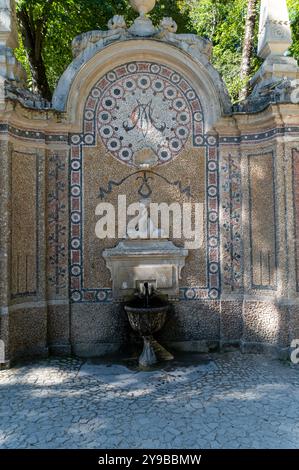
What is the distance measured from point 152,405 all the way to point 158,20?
975cm

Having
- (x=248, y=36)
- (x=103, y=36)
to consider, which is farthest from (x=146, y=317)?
(x=248, y=36)

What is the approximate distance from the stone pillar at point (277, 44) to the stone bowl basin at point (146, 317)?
3.86 meters

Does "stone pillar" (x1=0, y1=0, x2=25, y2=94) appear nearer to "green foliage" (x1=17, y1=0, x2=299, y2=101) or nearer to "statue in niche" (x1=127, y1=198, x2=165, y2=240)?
"statue in niche" (x1=127, y1=198, x2=165, y2=240)

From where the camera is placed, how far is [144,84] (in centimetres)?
617

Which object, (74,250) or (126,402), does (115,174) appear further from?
(126,402)

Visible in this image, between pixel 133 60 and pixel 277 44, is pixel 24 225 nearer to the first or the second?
pixel 133 60

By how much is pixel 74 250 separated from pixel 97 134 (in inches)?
71.4

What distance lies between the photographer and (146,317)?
17.2 ft

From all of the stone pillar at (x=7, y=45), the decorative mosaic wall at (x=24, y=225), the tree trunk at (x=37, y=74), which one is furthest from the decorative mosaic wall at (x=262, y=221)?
the tree trunk at (x=37, y=74)

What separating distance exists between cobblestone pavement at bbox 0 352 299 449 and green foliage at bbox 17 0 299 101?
743cm

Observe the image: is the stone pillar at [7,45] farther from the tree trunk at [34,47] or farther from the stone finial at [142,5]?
the tree trunk at [34,47]

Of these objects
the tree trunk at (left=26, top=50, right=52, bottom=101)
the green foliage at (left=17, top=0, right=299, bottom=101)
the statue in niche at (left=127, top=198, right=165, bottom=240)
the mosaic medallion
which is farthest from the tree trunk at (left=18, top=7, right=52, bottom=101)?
the statue in niche at (left=127, top=198, right=165, bottom=240)

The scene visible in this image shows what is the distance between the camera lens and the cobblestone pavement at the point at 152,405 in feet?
11.1
